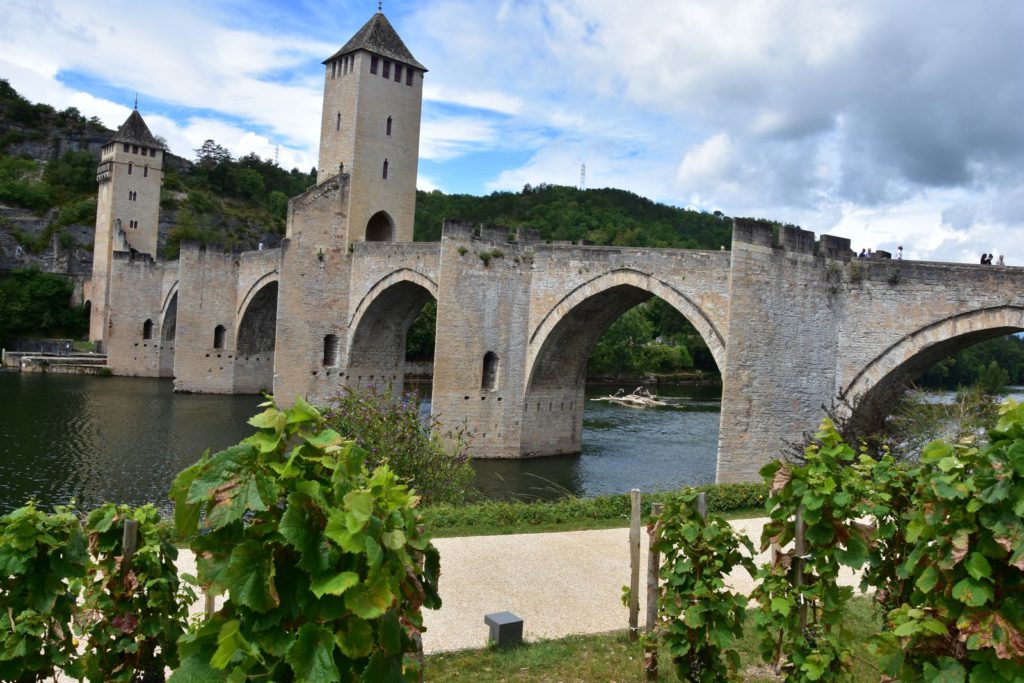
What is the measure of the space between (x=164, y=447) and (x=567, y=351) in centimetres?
1107

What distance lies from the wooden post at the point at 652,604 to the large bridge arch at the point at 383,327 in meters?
18.9

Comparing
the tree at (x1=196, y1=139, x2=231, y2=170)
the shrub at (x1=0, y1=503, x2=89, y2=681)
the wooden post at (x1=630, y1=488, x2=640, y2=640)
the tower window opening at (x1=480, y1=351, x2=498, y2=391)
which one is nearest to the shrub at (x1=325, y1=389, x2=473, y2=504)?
the wooden post at (x1=630, y1=488, x2=640, y2=640)

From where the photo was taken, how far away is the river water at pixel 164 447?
17.1 m

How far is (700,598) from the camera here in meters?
5.18

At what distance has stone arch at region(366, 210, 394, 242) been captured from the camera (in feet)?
90.3

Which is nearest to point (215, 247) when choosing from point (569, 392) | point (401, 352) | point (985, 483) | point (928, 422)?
point (401, 352)

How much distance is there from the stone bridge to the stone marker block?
11.2m

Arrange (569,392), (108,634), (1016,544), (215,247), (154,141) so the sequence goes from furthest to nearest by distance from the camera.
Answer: (154,141) → (215,247) → (569,392) → (108,634) → (1016,544)

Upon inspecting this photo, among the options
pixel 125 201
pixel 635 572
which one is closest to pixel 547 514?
pixel 635 572

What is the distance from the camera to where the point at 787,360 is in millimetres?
16703

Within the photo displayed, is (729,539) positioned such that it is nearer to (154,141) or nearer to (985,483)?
(985,483)

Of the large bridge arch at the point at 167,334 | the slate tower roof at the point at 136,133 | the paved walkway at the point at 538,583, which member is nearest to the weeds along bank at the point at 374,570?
the paved walkway at the point at 538,583

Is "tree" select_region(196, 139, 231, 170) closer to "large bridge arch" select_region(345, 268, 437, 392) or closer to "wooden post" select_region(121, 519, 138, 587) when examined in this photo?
"large bridge arch" select_region(345, 268, 437, 392)

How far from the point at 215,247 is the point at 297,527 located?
1410 inches
